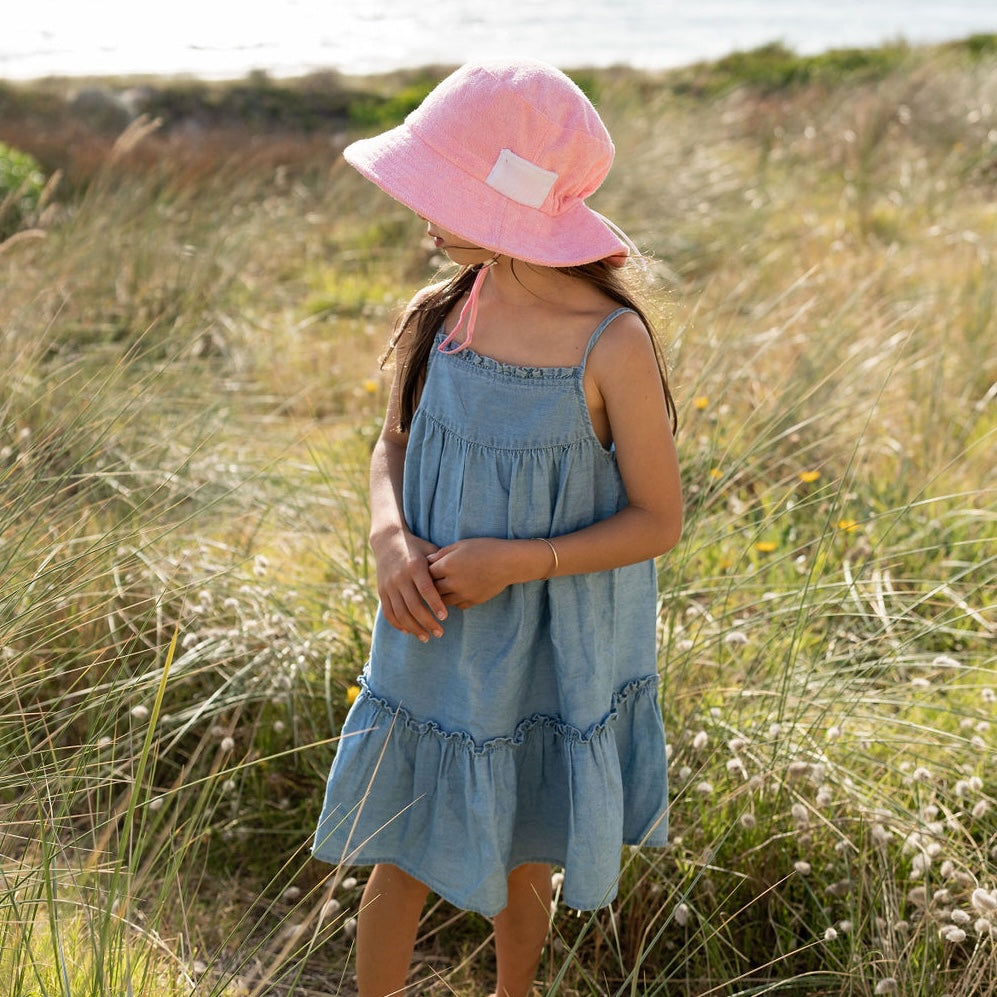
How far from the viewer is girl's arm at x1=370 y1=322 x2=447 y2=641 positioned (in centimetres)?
155

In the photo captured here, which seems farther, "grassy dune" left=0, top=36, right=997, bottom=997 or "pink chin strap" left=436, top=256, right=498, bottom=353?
"grassy dune" left=0, top=36, right=997, bottom=997

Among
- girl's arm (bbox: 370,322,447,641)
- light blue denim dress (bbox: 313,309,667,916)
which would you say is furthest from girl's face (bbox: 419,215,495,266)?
girl's arm (bbox: 370,322,447,641)

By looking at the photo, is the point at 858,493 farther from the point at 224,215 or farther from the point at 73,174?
the point at 73,174

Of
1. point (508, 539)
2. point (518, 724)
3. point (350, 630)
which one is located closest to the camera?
point (508, 539)

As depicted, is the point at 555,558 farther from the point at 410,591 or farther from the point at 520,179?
the point at 520,179

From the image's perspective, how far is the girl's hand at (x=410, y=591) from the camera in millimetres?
1547

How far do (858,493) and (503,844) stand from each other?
1964mm

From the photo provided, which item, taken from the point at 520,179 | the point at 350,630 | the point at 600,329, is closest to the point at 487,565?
the point at 600,329

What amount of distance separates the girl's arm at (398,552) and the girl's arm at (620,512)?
3 cm

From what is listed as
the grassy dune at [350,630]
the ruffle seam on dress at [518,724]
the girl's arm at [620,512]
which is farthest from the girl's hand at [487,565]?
the grassy dune at [350,630]

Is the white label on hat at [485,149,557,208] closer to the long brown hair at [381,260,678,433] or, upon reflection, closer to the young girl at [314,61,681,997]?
the young girl at [314,61,681,997]

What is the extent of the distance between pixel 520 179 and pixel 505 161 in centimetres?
3

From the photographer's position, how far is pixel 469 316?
165 cm

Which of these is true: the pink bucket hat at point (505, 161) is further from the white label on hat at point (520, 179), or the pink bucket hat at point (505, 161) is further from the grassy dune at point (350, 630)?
the grassy dune at point (350, 630)
